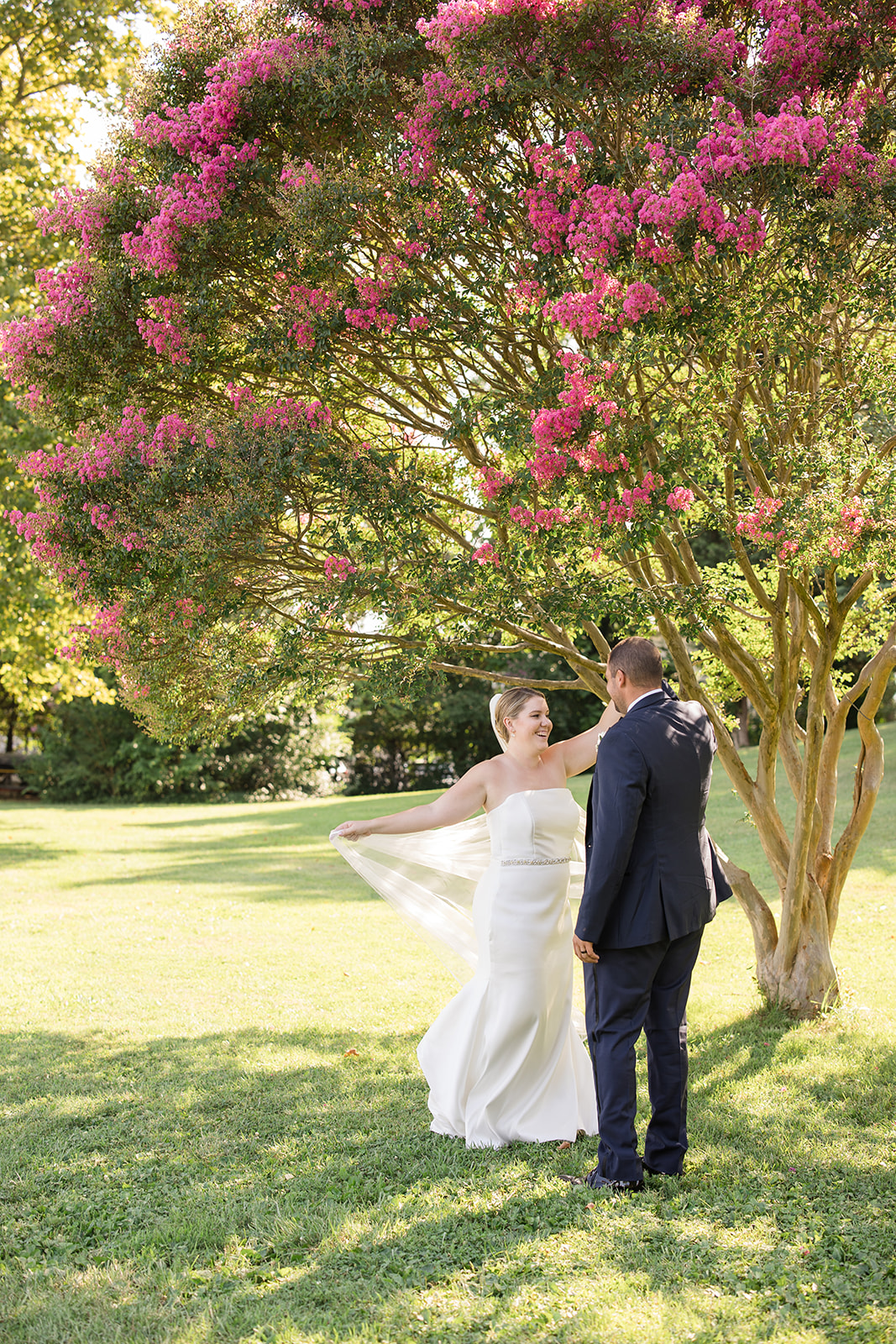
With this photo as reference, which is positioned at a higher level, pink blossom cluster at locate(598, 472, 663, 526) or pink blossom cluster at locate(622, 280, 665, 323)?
pink blossom cluster at locate(622, 280, 665, 323)

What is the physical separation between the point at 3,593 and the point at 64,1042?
9745 mm

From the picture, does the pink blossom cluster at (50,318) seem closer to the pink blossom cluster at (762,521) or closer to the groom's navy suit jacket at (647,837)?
the pink blossom cluster at (762,521)

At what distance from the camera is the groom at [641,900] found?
14.5 ft

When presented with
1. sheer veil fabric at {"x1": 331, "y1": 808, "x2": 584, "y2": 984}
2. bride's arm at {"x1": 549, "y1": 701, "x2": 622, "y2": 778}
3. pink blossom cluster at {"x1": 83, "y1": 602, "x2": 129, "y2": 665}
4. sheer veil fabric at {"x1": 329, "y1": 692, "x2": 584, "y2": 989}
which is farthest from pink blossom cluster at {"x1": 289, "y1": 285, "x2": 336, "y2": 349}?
sheer veil fabric at {"x1": 331, "y1": 808, "x2": 584, "y2": 984}

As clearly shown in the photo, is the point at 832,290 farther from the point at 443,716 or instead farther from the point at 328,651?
the point at 443,716

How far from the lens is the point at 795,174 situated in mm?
4992

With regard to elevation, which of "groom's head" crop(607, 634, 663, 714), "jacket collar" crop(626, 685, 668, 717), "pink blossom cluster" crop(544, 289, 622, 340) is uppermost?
"pink blossom cluster" crop(544, 289, 622, 340)

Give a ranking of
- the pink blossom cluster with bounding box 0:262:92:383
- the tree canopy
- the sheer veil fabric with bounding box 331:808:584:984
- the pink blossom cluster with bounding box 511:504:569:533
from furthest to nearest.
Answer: the tree canopy
the pink blossom cluster with bounding box 0:262:92:383
the sheer veil fabric with bounding box 331:808:584:984
the pink blossom cluster with bounding box 511:504:569:533

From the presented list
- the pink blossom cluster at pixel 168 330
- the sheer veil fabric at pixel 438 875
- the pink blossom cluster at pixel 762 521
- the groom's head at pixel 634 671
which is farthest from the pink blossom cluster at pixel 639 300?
the pink blossom cluster at pixel 168 330

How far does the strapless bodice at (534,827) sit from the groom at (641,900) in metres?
0.79

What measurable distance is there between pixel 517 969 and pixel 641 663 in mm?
1792

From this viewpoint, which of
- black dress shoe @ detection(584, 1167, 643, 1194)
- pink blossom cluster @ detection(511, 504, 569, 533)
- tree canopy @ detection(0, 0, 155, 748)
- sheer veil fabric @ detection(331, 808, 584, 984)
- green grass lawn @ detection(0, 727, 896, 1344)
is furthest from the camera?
tree canopy @ detection(0, 0, 155, 748)

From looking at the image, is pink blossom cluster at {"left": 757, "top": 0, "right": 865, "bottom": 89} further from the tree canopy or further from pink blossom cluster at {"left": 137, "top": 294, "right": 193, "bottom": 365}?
the tree canopy

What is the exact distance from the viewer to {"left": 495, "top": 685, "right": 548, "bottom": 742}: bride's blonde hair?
18.4ft
